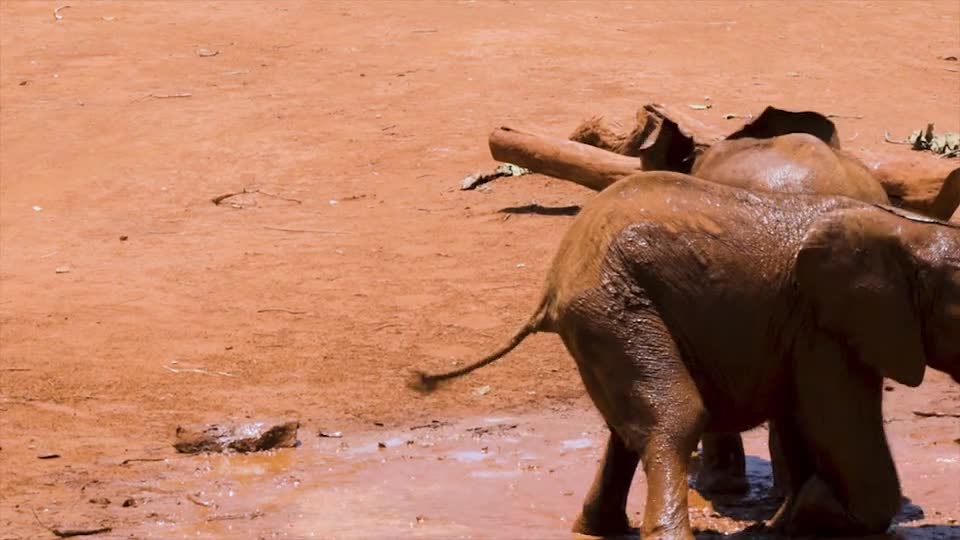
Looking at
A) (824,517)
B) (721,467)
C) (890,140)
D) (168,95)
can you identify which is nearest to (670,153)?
(721,467)

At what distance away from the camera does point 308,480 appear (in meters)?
7.52

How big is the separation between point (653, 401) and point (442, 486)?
1.64m

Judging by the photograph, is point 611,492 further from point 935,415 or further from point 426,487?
point 935,415

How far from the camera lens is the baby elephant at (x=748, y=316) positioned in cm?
602

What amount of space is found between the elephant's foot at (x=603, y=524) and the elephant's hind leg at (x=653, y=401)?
61 centimetres

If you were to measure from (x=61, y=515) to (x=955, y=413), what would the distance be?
388cm

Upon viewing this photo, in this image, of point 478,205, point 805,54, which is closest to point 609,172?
point 478,205

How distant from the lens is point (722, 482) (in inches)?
289

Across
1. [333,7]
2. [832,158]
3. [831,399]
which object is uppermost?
[832,158]

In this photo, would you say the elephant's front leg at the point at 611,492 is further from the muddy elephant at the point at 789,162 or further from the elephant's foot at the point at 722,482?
the muddy elephant at the point at 789,162

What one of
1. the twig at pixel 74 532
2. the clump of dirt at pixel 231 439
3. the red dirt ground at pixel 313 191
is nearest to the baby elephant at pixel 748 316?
the red dirt ground at pixel 313 191

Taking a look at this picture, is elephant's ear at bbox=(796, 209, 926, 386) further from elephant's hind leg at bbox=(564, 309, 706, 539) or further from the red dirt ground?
the red dirt ground

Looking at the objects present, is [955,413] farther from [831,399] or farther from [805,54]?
[805,54]

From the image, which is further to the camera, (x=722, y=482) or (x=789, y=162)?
(x=722, y=482)
